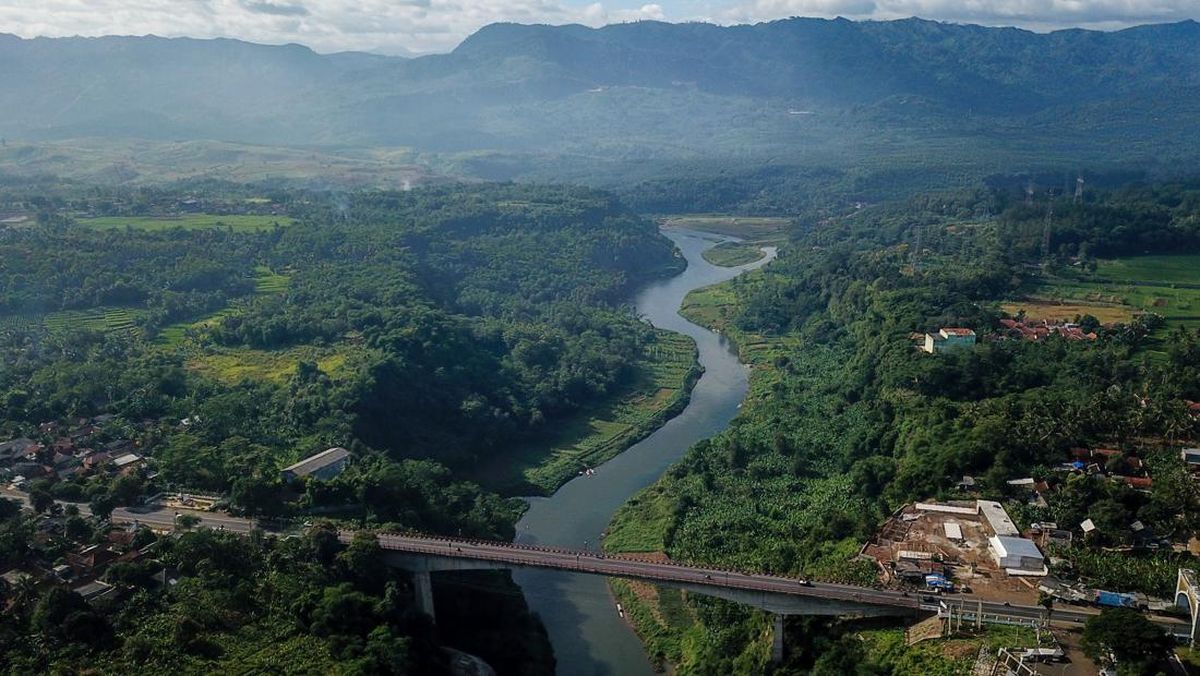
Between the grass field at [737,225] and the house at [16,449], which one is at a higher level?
the house at [16,449]

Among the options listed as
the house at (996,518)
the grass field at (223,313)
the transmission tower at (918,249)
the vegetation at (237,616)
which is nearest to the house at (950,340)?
the house at (996,518)

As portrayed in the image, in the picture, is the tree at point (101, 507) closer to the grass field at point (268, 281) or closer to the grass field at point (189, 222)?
the grass field at point (268, 281)

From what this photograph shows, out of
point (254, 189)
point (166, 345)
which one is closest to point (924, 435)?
point (166, 345)

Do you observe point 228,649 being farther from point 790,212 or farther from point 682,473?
point 790,212

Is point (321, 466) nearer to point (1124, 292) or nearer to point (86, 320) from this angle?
point (86, 320)

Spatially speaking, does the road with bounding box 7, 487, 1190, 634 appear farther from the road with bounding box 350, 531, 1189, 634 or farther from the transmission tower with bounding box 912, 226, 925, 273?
the transmission tower with bounding box 912, 226, 925, 273

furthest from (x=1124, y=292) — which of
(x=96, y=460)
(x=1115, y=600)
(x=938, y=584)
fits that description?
(x=96, y=460)

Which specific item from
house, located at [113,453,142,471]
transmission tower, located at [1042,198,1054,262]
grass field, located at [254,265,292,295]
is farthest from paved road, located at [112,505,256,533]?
transmission tower, located at [1042,198,1054,262]
